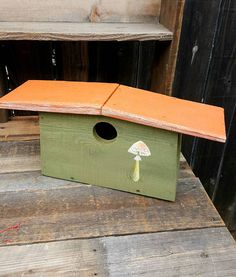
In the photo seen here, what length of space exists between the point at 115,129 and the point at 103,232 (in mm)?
252

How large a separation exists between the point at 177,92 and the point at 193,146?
31cm

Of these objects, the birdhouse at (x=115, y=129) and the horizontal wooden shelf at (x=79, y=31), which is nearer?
the birdhouse at (x=115, y=129)

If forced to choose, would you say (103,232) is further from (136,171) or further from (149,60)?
(149,60)

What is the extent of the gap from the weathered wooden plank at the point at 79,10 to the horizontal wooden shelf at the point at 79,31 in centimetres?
3

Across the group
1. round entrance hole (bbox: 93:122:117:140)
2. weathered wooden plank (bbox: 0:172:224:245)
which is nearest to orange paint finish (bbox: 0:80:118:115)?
round entrance hole (bbox: 93:122:117:140)

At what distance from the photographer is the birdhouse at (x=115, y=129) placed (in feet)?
2.46

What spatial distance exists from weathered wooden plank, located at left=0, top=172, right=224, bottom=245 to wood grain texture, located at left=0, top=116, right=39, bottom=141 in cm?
22

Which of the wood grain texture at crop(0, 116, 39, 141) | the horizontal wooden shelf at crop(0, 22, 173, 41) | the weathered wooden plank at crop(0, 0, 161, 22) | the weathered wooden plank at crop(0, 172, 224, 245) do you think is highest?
the weathered wooden plank at crop(0, 0, 161, 22)

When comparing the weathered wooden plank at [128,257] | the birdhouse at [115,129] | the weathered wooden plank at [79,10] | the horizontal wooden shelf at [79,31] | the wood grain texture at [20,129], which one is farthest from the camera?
the wood grain texture at [20,129]

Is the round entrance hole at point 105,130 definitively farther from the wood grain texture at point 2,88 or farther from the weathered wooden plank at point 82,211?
the wood grain texture at point 2,88

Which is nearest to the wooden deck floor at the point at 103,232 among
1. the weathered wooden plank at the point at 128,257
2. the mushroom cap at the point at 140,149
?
the weathered wooden plank at the point at 128,257

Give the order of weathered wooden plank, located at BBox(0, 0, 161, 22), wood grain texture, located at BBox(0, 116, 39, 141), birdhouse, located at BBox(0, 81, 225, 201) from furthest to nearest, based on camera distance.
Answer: wood grain texture, located at BBox(0, 116, 39, 141)
weathered wooden plank, located at BBox(0, 0, 161, 22)
birdhouse, located at BBox(0, 81, 225, 201)

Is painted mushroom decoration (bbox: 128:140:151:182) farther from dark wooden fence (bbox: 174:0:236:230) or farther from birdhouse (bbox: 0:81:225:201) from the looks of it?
dark wooden fence (bbox: 174:0:236:230)

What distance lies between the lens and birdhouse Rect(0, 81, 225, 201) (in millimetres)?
749
